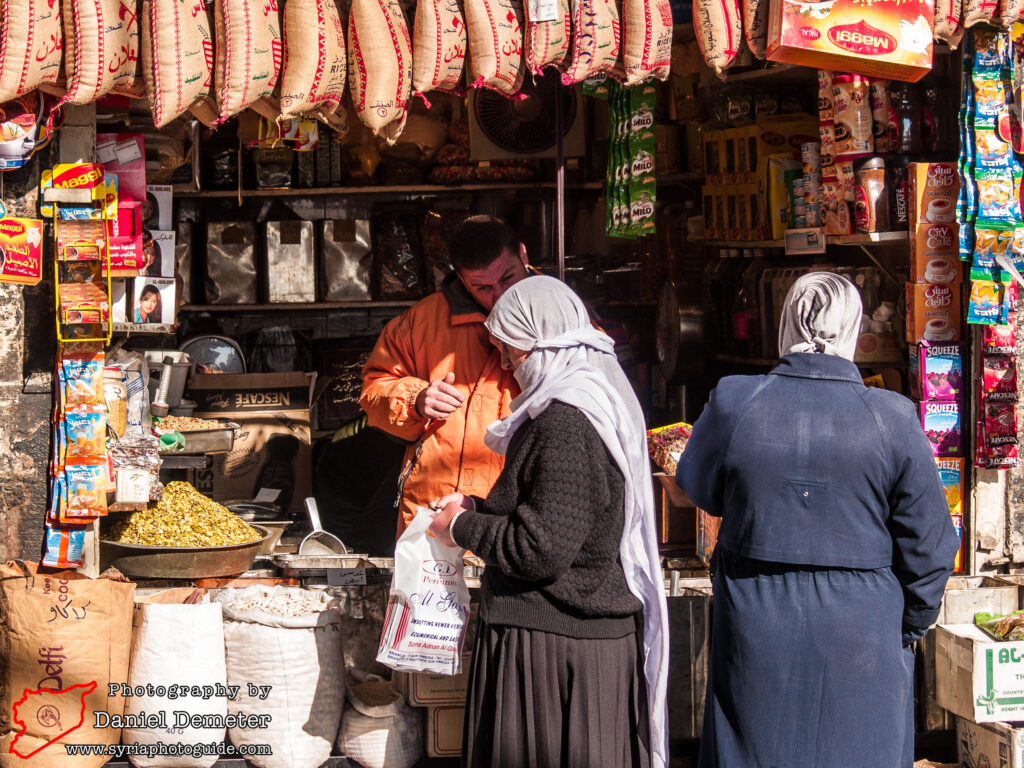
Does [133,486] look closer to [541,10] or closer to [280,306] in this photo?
[541,10]

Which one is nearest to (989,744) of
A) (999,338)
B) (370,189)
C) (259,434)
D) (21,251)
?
(999,338)

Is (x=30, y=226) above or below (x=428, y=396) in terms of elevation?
above

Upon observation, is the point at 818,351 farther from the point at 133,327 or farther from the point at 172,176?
the point at 172,176

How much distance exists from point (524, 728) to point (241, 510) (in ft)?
7.97

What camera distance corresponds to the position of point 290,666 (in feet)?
10.8

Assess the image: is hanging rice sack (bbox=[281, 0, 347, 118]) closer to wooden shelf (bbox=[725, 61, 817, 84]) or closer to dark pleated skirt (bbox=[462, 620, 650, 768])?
dark pleated skirt (bbox=[462, 620, 650, 768])

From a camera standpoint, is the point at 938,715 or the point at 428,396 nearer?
the point at 428,396

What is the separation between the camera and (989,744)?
3311mm

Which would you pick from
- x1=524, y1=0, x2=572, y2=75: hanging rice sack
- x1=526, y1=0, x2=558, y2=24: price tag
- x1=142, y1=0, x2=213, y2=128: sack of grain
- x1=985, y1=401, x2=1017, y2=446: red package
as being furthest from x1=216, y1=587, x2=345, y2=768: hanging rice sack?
x1=985, y1=401, x2=1017, y2=446: red package

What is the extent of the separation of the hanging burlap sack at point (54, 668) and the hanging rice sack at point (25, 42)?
4.90 feet

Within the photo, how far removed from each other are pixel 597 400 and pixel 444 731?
1444mm

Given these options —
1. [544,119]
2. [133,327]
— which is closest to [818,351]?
[133,327]

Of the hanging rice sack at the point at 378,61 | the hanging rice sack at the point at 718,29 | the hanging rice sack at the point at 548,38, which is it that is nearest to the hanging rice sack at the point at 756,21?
the hanging rice sack at the point at 718,29

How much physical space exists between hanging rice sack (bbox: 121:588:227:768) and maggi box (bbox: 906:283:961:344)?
2548 mm
